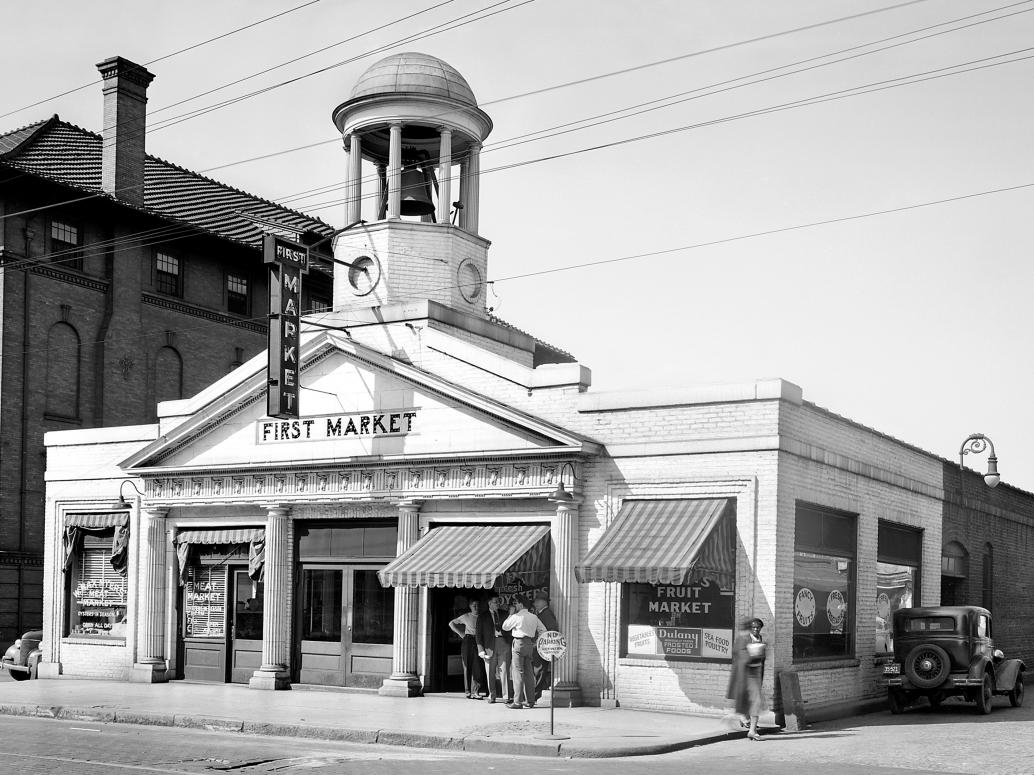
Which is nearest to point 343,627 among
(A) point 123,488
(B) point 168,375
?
(A) point 123,488

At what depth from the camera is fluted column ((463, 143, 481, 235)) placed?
2606cm

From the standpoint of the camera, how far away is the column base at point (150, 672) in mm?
24984

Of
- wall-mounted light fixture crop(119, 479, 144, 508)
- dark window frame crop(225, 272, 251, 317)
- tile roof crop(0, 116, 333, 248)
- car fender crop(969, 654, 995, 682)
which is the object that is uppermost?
tile roof crop(0, 116, 333, 248)

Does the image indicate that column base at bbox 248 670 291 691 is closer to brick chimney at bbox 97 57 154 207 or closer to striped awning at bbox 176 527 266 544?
striped awning at bbox 176 527 266 544

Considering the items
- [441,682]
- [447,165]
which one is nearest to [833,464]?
[441,682]

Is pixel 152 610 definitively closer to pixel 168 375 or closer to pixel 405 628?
pixel 405 628

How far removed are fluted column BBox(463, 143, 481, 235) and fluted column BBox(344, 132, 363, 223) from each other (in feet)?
7.28

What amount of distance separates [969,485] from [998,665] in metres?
8.27

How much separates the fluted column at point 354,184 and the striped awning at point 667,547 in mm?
9222

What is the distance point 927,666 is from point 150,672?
14.8 metres

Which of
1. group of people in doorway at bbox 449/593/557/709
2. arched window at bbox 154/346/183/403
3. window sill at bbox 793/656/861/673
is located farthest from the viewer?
arched window at bbox 154/346/183/403

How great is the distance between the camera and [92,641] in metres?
26.4

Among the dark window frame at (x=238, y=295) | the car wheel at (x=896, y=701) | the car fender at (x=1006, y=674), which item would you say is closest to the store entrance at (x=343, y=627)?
the car wheel at (x=896, y=701)

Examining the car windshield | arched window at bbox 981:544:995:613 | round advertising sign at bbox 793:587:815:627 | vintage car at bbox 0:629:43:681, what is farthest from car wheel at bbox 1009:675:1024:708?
vintage car at bbox 0:629:43:681
